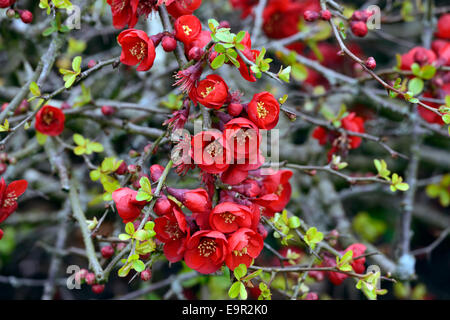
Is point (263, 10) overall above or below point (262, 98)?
above

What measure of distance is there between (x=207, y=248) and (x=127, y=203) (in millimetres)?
179

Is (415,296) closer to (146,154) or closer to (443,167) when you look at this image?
(443,167)

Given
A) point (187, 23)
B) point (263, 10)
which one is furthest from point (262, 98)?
point (263, 10)

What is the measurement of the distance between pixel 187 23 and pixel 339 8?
1.28ft

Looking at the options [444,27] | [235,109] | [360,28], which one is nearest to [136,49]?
[235,109]

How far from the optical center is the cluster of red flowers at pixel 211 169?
32.0 inches

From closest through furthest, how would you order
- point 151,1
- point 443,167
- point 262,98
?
1. point 262,98
2. point 151,1
3. point 443,167

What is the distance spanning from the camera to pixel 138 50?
92 cm

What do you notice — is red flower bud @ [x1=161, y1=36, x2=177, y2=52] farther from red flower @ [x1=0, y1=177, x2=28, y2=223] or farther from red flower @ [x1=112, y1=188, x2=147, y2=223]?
red flower @ [x1=0, y1=177, x2=28, y2=223]

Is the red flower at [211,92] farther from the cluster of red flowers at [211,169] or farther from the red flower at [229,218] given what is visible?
the red flower at [229,218]

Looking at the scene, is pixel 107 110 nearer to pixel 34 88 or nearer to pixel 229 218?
pixel 34 88

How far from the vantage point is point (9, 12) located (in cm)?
110

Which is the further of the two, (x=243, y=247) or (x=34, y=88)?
(x=34, y=88)
